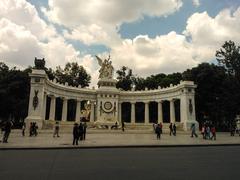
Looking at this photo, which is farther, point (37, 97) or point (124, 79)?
point (124, 79)

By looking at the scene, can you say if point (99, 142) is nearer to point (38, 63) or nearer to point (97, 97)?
point (38, 63)

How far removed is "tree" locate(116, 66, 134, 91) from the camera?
294 feet

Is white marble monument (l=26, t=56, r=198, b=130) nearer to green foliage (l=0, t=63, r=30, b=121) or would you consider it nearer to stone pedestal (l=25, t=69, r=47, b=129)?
stone pedestal (l=25, t=69, r=47, b=129)

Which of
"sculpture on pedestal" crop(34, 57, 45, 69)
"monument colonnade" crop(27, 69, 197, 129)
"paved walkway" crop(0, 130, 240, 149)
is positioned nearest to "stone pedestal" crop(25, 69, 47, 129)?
A: "monument colonnade" crop(27, 69, 197, 129)

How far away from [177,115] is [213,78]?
17609mm

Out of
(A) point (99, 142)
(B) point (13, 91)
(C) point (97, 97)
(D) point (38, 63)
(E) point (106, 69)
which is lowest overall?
(A) point (99, 142)

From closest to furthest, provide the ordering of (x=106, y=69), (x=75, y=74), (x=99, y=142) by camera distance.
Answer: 1. (x=99, y=142)
2. (x=106, y=69)
3. (x=75, y=74)

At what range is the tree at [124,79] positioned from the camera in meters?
89.8

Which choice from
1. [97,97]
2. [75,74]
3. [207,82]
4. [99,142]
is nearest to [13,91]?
[97,97]

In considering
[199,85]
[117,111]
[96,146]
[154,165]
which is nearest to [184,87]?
[199,85]

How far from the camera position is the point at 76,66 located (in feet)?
289

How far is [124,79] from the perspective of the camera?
91.1m

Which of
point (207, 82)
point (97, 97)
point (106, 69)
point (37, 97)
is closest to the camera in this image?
point (37, 97)

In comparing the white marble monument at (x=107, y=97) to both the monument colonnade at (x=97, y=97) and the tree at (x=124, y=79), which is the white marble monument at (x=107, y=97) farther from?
the tree at (x=124, y=79)
